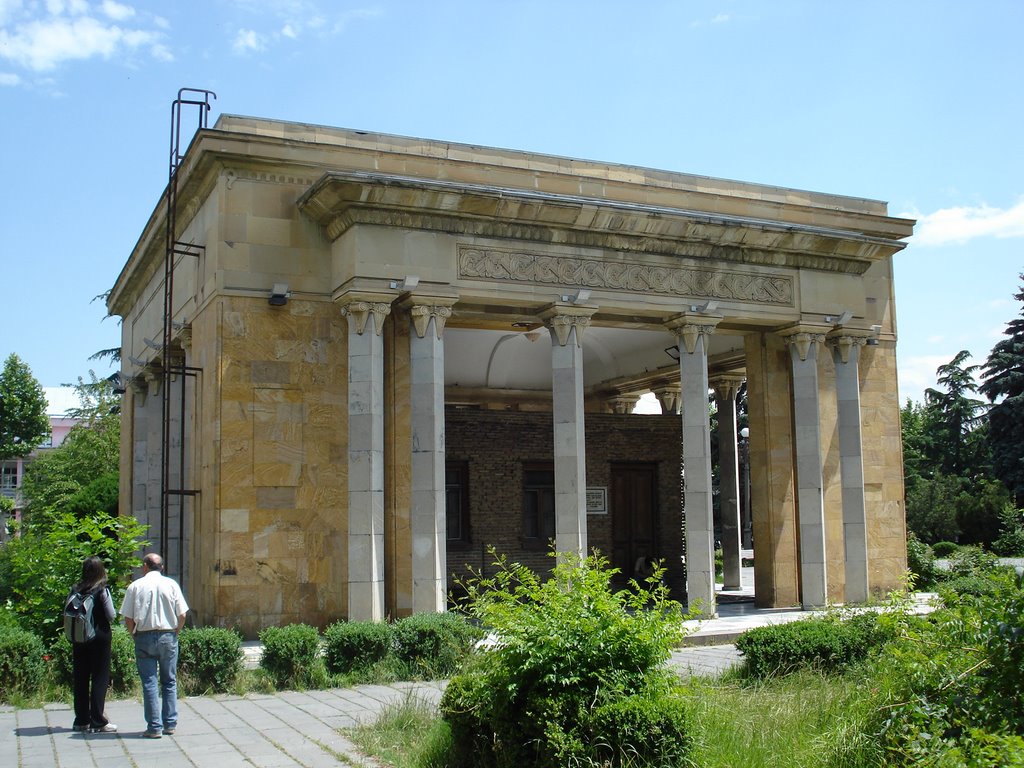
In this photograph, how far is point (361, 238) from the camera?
16.8 metres

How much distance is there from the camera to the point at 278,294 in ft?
55.9

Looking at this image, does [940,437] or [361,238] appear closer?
[361,238]

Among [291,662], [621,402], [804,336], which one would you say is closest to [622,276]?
[804,336]

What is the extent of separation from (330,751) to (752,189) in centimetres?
1557

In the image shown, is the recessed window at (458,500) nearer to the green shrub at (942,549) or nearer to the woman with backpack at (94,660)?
the woman with backpack at (94,660)

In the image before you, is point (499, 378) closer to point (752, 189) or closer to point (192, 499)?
point (752, 189)

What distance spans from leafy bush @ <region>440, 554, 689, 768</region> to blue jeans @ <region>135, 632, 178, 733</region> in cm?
308

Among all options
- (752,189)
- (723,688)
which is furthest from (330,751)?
(752,189)

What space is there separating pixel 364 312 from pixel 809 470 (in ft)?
29.6

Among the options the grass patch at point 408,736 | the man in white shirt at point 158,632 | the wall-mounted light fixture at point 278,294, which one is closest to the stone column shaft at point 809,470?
the wall-mounted light fixture at point 278,294

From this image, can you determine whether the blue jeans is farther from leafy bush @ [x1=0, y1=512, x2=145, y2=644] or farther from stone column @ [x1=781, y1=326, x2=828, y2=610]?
stone column @ [x1=781, y1=326, x2=828, y2=610]

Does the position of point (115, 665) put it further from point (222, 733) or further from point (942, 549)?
point (942, 549)

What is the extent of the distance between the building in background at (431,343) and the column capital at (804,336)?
0.04 metres

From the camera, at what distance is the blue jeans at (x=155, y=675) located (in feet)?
31.6
